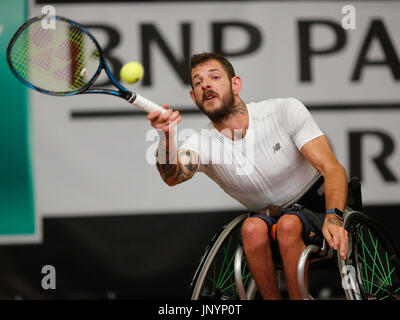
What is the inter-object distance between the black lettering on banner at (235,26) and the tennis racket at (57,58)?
108 centimetres

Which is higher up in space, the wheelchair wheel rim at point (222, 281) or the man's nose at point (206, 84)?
the man's nose at point (206, 84)

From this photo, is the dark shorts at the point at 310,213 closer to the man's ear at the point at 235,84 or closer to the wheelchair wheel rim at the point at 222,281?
the wheelchair wheel rim at the point at 222,281

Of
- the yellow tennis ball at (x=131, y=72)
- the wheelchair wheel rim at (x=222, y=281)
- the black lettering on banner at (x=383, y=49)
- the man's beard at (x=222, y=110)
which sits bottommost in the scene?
the wheelchair wheel rim at (x=222, y=281)

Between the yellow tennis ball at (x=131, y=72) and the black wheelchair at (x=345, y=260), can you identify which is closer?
the black wheelchair at (x=345, y=260)

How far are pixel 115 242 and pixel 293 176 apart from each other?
122cm

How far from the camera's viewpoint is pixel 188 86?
Answer: 2963 millimetres

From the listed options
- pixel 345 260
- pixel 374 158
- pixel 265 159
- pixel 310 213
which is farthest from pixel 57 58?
pixel 374 158

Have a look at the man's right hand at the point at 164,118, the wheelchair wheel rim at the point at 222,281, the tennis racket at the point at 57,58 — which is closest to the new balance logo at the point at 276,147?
the wheelchair wheel rim at the point at 222,281

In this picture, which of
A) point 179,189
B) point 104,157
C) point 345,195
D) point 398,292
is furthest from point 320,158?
point 104,157

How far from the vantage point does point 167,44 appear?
9.74 ft

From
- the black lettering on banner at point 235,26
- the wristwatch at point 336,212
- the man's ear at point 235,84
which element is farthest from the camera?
the black lettering on banner at point 235,26

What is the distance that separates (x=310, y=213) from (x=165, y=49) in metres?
1.36

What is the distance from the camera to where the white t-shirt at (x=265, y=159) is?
2.12m

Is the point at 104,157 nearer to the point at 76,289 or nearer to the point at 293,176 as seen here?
the point at 76,289
